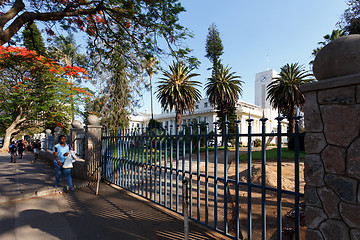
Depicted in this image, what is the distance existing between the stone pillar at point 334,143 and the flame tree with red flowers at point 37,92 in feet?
62.2

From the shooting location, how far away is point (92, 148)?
7309 mm

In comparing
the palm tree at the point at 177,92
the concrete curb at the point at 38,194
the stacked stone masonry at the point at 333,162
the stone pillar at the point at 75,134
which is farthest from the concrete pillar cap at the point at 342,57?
the palm tree at the point at 177,92

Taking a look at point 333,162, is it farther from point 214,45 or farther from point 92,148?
point 214,45

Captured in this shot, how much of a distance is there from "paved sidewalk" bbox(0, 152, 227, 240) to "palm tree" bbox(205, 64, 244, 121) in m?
25.7

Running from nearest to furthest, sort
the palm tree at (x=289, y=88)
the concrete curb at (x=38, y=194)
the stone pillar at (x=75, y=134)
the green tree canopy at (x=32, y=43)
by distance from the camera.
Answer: the concrete curb at (x=38, y=194), the green tree canopy at (x=32, y=43), the stone pillar at (x=75, y=134), the palm tree at (x=289, y=88)

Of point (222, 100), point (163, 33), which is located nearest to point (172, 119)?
point (222, 100)

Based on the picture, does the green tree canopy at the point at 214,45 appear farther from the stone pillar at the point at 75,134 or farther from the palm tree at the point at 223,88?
the stone pillar at the point at 75,134

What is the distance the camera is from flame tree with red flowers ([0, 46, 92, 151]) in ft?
57.2

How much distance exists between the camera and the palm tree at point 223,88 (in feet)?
98.6

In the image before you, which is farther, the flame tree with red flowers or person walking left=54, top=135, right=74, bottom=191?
the flame tree with red flowers

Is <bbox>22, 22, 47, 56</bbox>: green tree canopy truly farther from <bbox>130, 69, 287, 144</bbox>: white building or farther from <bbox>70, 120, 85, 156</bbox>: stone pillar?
<bbox>130, 69, 287, 144</bbox>: white building

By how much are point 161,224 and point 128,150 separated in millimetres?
2550

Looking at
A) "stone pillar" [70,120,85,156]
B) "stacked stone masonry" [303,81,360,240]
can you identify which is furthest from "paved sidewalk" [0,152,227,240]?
"stone pillar" [70,120,85,156]

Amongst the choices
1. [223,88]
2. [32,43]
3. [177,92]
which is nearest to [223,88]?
[223,88]
